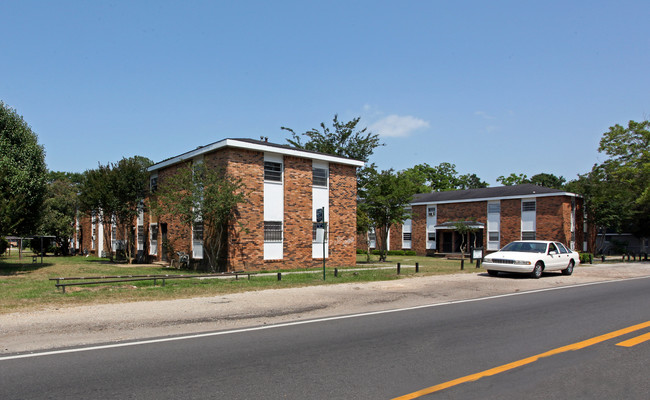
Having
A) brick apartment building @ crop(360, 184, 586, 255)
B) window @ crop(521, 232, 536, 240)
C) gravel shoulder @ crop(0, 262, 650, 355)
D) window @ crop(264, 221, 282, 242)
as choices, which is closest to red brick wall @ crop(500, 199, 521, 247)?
brick apartment building @ crop(360, 184, 586, 255)

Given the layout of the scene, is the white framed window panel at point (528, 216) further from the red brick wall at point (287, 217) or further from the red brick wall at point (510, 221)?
the red brick wall at point (287, 217)

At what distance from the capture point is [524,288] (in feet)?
50.7

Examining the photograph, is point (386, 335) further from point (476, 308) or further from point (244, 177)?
point (244, 177)

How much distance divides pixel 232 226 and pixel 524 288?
1229 centimetres

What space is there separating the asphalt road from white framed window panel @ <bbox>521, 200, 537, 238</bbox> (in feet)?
113

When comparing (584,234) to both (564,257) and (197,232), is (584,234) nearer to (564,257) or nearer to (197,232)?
(564,257)

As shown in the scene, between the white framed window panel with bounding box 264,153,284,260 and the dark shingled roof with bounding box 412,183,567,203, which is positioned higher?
the dark shingled roof with bounding box 412,183,567,203

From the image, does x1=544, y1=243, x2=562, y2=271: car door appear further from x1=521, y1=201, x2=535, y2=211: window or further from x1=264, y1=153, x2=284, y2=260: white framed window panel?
x1=521, y1=201, x2=535, y2=211: window

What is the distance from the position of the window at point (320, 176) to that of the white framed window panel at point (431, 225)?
26513 millimetres

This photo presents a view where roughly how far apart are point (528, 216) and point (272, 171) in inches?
1107

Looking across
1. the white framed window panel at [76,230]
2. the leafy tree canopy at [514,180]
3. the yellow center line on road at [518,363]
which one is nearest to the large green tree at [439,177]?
the leafy tree canopy at [514,180]

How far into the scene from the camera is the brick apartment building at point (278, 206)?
21.4m

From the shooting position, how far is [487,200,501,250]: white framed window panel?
144 ft

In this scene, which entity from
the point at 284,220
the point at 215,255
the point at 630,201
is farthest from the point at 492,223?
the point at 215,255
